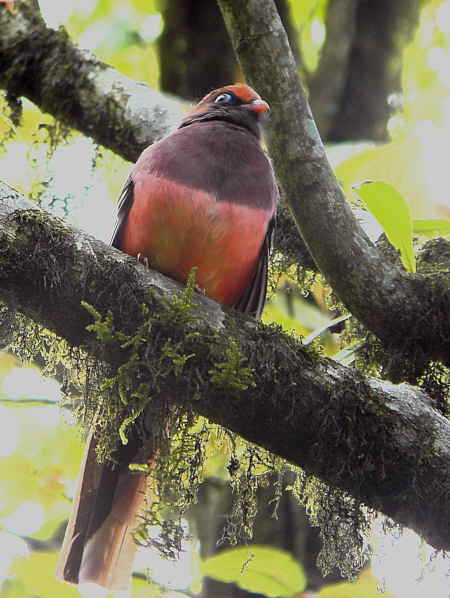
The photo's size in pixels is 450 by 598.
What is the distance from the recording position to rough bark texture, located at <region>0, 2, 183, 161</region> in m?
3.46

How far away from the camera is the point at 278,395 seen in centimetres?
226

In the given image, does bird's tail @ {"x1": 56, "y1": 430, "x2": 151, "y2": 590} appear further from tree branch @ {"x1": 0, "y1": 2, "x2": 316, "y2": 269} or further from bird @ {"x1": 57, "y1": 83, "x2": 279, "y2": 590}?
tree branch @ {"x1": 0, "y1": 2, "x2": 316, "y2": 269}

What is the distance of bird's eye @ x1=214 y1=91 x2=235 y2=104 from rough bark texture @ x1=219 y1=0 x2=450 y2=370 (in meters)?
1.03

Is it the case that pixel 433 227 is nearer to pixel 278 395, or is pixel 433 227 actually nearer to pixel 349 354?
pixel 349 354

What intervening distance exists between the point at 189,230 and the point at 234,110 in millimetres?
912

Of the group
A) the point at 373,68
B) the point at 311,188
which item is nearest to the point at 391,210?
the point at 311,188

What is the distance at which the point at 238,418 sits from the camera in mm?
2248

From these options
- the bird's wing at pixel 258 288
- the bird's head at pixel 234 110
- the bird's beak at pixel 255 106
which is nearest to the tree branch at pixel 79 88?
the bird's head at pixel 234 110

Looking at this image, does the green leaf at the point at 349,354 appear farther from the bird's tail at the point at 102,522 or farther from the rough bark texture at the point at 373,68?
the rough bark texture at the point at 373,68

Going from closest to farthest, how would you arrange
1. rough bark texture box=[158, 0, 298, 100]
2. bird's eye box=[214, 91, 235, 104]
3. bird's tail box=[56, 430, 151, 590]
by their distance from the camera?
bird's tail box=[56, 430, 151, 590] < bird's eye box=[214, 91, 235, 104] < rough bark texture box=[158, 0, 298, 100]

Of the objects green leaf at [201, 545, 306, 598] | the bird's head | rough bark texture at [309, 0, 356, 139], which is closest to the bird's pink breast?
the bird's head

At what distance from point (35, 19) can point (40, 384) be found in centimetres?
162

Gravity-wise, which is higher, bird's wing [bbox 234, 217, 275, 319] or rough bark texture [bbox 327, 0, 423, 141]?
rough bark texture [bbox 327, 0, 423, 141]

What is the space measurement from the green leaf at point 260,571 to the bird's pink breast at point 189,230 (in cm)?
94
